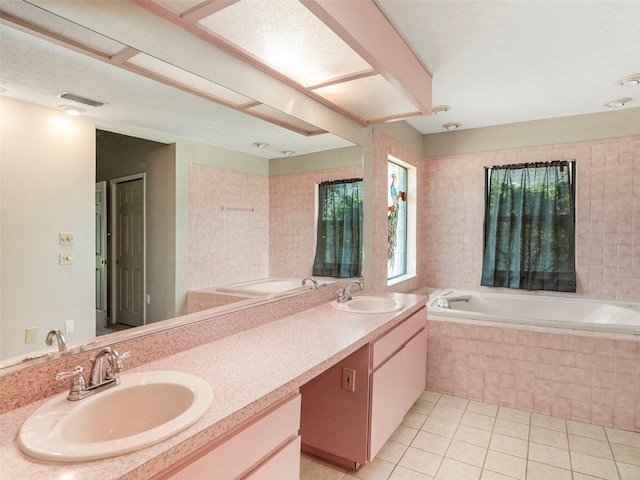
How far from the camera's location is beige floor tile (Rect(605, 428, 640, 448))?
222cm

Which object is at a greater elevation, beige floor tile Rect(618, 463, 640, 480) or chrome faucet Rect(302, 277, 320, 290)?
chrome faucet Rect(302, 277, 320, 290)

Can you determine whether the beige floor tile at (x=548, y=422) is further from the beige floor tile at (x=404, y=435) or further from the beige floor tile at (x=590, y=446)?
the beige floor tile at (x=404, y=435)

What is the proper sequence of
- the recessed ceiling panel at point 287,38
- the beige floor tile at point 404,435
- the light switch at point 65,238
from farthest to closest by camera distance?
1. the beige floor tile at point 404,435
2. the recessed ceiling panel at point 287,38
3. the light switch at point 65,238

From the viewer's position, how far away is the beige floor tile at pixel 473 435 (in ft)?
7.29

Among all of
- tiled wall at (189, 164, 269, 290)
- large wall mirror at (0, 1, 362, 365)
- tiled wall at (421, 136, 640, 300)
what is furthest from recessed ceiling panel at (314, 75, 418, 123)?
tiled wall at (421, 136, 640, 300)

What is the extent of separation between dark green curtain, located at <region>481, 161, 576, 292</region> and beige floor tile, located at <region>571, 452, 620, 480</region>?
70.6 inches

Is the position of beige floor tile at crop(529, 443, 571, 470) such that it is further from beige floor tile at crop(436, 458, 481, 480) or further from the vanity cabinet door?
the vanity cabinet door

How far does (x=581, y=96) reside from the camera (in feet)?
9.75

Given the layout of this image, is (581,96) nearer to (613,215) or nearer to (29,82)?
(613,215)

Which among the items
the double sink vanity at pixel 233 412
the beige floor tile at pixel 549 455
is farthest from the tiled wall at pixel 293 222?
the beige floor tile at pixel 549 455

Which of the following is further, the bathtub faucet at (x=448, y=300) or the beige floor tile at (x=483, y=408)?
the bathtub faucet at (x=448, y=300)

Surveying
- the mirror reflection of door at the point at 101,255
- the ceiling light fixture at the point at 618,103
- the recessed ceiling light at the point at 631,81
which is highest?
the ceiling light fixture at the point at 618,103

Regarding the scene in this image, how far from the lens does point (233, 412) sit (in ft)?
3.08

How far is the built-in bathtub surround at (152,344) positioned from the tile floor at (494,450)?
0.89 metres
